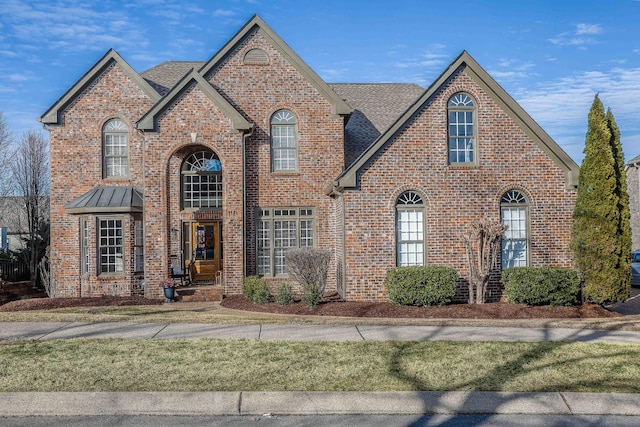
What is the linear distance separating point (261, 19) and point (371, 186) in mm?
7023

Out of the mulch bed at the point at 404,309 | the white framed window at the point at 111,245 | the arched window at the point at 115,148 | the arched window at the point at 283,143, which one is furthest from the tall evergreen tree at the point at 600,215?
the arched window at the point at 115,148

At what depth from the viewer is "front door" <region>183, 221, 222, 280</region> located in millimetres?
20344

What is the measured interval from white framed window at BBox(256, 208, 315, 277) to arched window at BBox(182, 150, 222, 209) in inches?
65.5

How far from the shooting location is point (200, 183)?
800 inches

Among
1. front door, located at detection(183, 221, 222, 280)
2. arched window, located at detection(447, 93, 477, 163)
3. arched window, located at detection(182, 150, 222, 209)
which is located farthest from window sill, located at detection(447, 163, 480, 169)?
front door, located at detection(183, 221, 222, 280)

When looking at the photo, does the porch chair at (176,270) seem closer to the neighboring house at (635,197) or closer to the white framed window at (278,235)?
the white framed window at (278,235)

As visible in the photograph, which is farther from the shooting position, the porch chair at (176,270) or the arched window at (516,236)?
Answer: the porch chair at (176,270)

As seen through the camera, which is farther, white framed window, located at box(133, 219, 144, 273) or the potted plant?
white framed window, located at box(133, 219, 144, 273)

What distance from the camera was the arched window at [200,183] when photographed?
65.5ft

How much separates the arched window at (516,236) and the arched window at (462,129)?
1652 mm

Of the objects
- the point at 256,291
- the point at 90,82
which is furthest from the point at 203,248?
the point at 90,82

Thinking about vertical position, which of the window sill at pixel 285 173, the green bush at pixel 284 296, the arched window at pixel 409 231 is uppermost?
the window sill at pixel 285 173

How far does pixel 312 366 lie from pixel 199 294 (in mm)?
10691

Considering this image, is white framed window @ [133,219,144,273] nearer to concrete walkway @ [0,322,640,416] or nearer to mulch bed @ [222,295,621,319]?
mulch bed @ [222,295,621,319]
